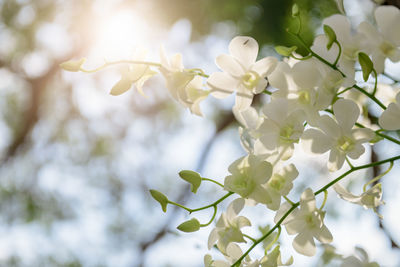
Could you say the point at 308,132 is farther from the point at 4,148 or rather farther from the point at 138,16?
the point at 4,148

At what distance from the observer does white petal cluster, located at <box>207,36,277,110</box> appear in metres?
0.33

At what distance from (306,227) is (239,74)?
0.44 ft

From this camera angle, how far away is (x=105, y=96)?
2.21 metres

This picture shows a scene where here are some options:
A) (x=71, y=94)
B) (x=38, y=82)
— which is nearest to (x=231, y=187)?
(x=38, y=82)

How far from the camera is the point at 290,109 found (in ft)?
1.05

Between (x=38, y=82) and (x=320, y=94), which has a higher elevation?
(x=320, y=94)

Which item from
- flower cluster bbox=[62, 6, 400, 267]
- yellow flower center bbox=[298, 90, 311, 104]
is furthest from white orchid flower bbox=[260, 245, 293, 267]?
yellow flower center bbox=[298, 90, 311, 104]

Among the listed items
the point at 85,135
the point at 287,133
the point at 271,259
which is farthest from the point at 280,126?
the point at 85,135

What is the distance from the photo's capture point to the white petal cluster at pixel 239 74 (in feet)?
1.09

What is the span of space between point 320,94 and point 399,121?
0.06 meters

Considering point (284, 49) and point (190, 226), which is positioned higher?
point (284, 49)

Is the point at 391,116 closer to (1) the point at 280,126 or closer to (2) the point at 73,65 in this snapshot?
(1) the point at 280,126

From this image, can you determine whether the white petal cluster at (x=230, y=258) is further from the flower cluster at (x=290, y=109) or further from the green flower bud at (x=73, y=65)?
the green flower bud at (x=73, y=65)

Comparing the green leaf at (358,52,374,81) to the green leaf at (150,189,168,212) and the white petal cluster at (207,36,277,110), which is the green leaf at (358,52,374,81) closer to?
the white petal cluster at (207,36,277,110)
